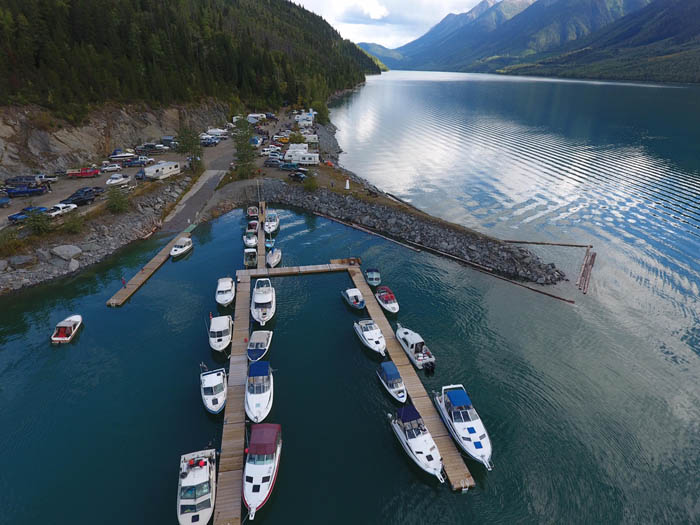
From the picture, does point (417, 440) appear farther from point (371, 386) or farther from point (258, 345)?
point (258, 345)

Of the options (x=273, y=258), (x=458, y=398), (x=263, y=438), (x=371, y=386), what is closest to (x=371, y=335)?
(x=371, y=386)

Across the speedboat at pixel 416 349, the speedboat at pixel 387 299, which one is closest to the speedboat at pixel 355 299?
the speedboat at pixel 387 299

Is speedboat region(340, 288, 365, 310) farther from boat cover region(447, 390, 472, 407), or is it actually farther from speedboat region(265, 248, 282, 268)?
boat cover region(447, 390, 472, 407)

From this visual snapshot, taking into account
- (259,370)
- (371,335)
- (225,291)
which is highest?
(225,291)

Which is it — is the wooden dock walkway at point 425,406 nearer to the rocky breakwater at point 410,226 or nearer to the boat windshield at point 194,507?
the boat windshield at point 194,507

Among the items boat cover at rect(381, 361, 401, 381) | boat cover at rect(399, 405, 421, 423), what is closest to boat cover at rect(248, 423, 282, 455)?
boat cover at rect(399, 405, 421, 423)

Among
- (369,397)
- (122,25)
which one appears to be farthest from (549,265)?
(122,25)
